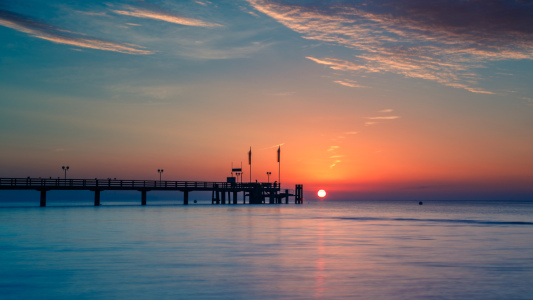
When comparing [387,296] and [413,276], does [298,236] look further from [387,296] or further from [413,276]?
[387,296]

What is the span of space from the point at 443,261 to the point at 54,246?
15.5 metres

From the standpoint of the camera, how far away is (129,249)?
21.6 meters

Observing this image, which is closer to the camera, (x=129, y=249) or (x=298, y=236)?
(x=129, y=249)

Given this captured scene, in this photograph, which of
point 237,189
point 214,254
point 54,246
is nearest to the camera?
point 214,254

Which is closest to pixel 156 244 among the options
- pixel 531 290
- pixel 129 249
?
pixel 129 249

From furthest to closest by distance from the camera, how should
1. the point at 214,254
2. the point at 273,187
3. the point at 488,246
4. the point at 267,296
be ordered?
the point at 273,187 → the point at 488,246 → the point at 214,254 → the point at 267,296

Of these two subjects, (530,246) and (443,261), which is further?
(530,246)

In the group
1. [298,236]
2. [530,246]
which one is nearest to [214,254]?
[298,236]

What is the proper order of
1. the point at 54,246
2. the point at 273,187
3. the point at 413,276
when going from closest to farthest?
the point at 413,276 → the point at 54,246 → the point at 273,187

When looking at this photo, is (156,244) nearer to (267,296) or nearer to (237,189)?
(267,296)

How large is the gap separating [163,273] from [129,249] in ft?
22.5

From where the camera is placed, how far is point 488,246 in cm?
2428

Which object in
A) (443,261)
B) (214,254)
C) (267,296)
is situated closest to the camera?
(267,296)

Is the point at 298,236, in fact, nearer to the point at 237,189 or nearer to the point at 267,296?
the point at 267,296
